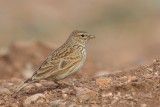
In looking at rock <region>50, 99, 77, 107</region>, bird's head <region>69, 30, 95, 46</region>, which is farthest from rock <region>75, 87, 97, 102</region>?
bird's head <region>69, 30, 95, 46</region>

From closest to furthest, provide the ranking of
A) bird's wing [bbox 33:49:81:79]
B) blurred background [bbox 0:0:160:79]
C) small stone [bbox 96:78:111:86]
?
small stone [bbox 96:78:111:86]
bird's wing [bbox 33:49:81:79]
blurred background [bbox 0:0:160:79]

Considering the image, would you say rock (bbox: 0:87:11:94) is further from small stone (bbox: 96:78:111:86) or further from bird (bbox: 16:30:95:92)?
small stone (bbox: 96:78:111:86)

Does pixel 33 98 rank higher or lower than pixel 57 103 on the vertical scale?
higher

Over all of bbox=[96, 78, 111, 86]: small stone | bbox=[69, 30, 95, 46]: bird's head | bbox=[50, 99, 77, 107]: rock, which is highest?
bbox=[69, 30, 95, 46]: bird's head

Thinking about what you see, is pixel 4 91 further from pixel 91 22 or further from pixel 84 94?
pixel 91 22

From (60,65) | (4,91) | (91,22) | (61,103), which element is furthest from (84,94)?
(91,22)

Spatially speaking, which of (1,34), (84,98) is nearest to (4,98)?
(84,98)

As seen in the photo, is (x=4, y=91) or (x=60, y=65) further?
(x=4, y=91)
